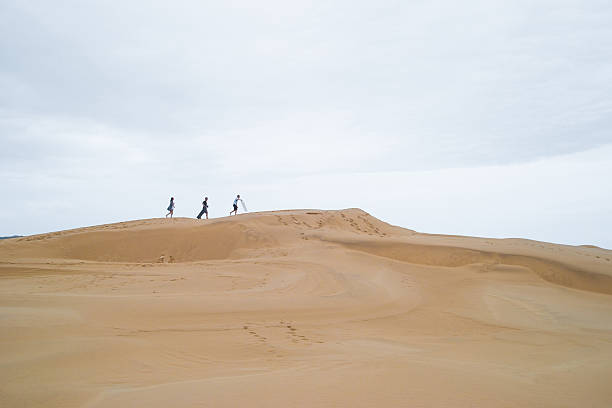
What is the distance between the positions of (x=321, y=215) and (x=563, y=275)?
10571 millimetres

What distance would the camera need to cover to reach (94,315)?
5980 millimetres

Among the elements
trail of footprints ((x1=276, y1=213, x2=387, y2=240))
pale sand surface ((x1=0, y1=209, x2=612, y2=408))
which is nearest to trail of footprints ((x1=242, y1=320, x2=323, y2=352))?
pale sand surface ((x1=0, y1=209, x2=612, y2=408))

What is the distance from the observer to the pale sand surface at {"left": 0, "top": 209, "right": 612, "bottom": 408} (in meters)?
3.49

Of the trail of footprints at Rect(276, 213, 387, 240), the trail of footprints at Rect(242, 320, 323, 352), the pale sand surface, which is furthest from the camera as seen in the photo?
the trail of footprints at Rect(276, 213, 387, 240)

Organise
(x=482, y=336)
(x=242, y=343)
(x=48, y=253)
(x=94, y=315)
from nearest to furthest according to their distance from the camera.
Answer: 1. (x=242, y=343)
2. (x=94, y=315)
3. (x=482, y=336)
4. (x=48, y=253)

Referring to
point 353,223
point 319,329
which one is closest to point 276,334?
point 319,329

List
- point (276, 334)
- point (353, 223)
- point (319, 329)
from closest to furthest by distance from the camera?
point (276, 334) → point (319, 329) → point (353, 223)

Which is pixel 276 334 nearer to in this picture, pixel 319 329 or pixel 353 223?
pixel 319 329

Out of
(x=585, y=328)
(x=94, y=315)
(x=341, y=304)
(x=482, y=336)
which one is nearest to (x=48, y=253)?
(x=94, y=315)

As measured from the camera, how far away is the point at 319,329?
625 cm

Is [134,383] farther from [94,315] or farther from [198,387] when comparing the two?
[94,315]

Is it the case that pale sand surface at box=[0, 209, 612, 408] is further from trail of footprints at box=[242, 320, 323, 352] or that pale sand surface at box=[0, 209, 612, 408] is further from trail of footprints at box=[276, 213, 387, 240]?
trail of footprints at box=[276, 213, 387, 240]

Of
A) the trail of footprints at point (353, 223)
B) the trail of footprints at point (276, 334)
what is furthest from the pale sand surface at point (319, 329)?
the trail of footprints at point (353, 223)

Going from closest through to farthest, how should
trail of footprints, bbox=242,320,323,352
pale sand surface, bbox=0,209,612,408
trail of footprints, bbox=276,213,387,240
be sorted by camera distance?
pale sand surface, bbox=0,209,612,408
trail of footprints, bbox=242,320,323,352
trail of footprints, bbox=276,213,387,240
